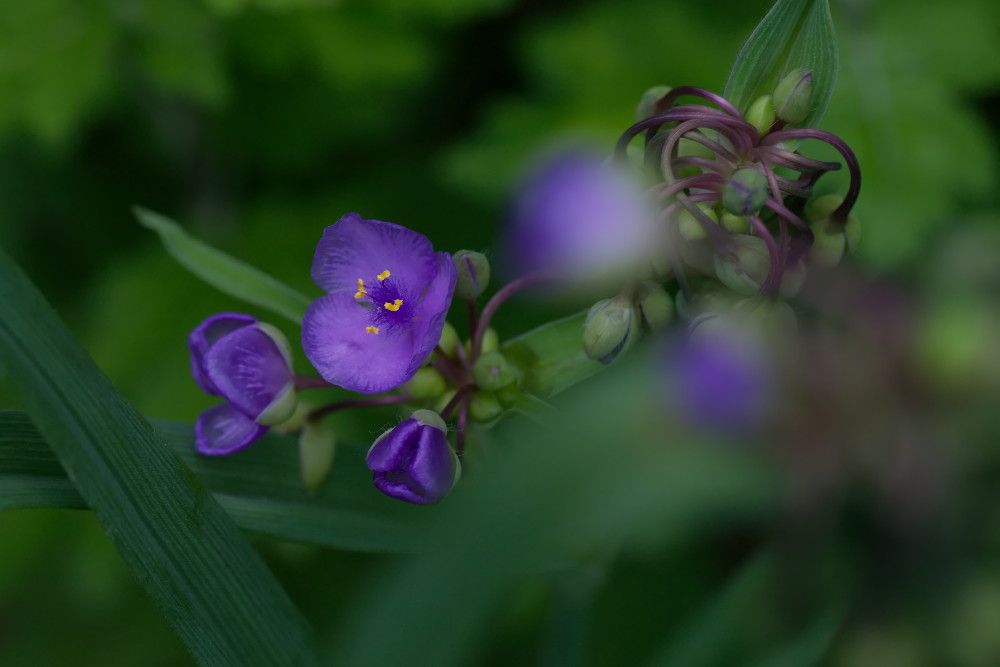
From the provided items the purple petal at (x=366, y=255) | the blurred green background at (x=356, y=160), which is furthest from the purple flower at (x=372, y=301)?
the blurred green background at (x=356, y=160)

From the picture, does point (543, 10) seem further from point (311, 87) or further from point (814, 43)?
point (814, 43)

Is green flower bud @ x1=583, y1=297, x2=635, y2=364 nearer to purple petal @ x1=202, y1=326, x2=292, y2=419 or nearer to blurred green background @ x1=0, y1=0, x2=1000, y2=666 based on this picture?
purple petal @ x1=202, y1=326, x2=292, y2=419

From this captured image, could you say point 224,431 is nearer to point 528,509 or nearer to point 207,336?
point 207,336

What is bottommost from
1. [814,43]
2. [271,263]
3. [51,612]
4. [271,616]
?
[51,612]

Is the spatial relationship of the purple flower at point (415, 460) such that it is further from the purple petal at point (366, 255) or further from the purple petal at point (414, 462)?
the purple petal at point (366, 255)

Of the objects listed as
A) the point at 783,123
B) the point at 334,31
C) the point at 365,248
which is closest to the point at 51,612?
the point at 334,31

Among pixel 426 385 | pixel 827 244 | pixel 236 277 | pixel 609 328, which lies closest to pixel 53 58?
pixel 236 277
